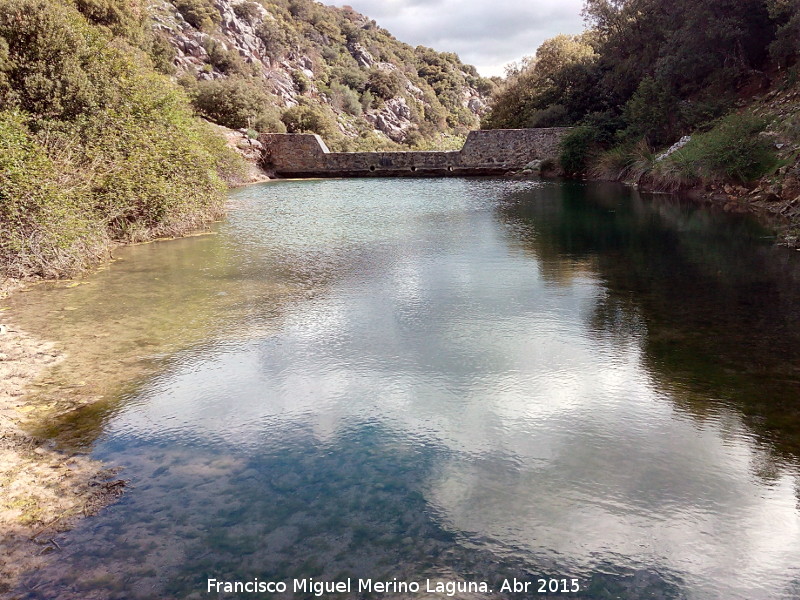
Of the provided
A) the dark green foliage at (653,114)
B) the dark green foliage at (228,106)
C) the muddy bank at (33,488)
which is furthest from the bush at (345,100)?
the muddy bank at (33,488)

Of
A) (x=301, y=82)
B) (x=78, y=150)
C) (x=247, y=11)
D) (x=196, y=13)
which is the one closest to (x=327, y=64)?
(x=301, y=82)

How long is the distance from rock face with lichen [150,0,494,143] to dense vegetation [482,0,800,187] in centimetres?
1799

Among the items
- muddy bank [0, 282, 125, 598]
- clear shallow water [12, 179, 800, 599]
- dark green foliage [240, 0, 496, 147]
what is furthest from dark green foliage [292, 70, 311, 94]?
muddy bank [0, 282, 125, 598]

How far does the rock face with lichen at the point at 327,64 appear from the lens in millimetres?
44344

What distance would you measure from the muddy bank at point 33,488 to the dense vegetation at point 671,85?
14270 millimetres

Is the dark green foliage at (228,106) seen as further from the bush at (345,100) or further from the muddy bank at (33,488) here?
the muddy bank at (33,488)

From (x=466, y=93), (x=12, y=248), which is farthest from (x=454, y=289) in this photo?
(x=466, y=93)

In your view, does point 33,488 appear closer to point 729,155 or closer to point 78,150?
point 78,150

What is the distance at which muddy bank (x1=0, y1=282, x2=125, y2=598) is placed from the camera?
2.57 meters

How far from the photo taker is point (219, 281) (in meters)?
7.43

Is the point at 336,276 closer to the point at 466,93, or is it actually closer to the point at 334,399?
the point at 334,399

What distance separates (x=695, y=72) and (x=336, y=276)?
663 inches

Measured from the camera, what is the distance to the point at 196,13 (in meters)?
47.6

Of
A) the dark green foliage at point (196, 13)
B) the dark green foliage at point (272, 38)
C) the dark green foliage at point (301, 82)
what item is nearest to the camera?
the dark green foliage at point (196, 13)
